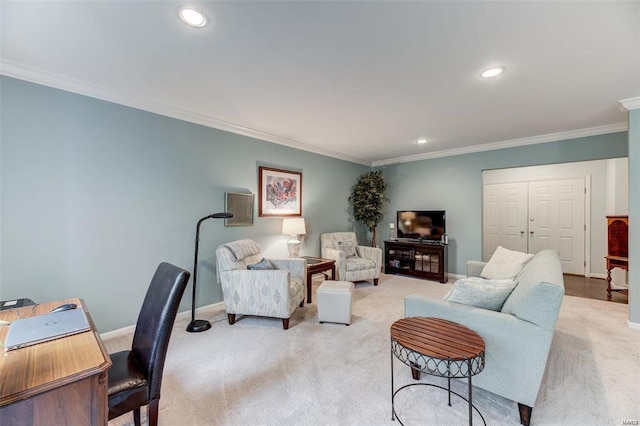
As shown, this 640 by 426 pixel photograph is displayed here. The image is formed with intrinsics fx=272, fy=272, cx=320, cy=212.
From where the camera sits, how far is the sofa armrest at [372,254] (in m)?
4.73

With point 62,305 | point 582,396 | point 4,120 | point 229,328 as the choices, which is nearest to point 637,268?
point 582,396

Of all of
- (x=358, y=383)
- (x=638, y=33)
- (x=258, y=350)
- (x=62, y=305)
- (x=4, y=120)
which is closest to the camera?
(x=62, y=305)

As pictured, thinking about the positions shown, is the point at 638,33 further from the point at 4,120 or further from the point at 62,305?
the point at 4,120

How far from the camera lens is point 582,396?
6.17ft

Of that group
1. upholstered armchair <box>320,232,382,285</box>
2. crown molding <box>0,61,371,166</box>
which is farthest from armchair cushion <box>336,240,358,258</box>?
crown molding <box>0,61,371,166</box>

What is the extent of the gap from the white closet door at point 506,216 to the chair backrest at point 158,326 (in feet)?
19.9

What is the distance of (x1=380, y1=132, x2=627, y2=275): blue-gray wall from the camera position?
3985 millimetres

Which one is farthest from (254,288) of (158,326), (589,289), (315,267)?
(589,289)

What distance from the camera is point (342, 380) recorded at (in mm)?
2064

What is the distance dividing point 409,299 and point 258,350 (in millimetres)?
1468

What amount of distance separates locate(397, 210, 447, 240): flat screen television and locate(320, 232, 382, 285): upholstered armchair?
1067mm

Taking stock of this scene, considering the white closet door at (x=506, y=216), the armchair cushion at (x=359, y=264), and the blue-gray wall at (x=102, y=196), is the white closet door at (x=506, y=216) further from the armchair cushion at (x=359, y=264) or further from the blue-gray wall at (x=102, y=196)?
the blue-gray wall at (x=102, y=196)

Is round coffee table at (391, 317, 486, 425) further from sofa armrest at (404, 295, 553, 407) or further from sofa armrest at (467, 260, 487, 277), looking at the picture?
sofa armrest at (467, 260, 487, 277)

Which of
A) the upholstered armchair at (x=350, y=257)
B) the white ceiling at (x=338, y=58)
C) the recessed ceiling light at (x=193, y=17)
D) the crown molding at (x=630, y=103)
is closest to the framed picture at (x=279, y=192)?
the upholstered armchair at (x=350, y=257)
